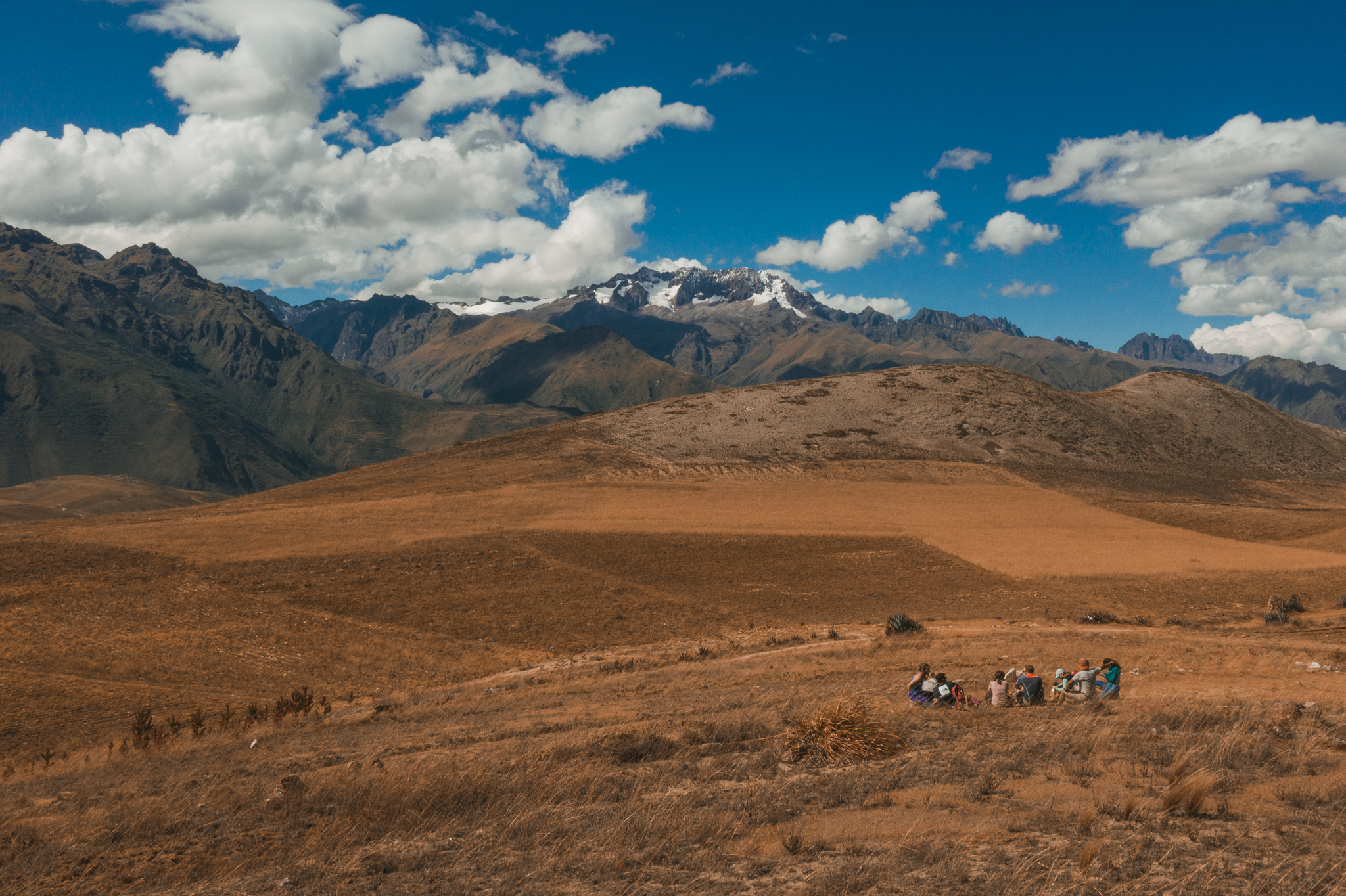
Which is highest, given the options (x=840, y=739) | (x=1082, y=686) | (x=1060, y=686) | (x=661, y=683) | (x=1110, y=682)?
(x=840, y=739)

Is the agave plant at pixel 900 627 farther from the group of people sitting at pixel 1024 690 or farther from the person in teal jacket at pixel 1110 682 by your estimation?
the person in teal jacket at pixel 1110 682

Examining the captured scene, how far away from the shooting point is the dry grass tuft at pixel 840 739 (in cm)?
1262

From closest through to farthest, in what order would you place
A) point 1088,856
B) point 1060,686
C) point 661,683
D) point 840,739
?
point 1088,856
point 840,739
point 1060,686
point 661,683

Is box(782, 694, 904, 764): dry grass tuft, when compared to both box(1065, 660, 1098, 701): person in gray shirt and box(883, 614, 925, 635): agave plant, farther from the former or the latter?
box(883, 614, 925, 635): agave plant

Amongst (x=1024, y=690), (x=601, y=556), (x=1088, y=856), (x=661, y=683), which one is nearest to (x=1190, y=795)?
(x=1088, y=856)

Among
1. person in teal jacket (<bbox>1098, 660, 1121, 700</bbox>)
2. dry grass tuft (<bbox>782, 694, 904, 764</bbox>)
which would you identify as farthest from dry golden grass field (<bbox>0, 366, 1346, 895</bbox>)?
person in teal jacket (<bbox>1098, 660, 1121, 700</bbox>)

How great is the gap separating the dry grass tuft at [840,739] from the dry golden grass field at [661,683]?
0.21 metres

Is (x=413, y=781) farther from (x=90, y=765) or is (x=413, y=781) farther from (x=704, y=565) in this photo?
(x=704, y=565)

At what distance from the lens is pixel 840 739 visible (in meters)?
12.8

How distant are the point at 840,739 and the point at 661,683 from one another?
1061cm

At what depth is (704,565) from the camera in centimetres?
4350

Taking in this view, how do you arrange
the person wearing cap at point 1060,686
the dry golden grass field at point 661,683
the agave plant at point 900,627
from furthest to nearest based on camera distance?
the agave plant at point 900,627, the person wearing cap at point 1060,686, the dry golden grass field at point 661,683

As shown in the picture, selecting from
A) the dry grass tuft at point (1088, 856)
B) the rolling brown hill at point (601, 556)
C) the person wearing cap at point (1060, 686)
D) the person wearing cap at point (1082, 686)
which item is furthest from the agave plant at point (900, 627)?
the dry grass tuft at point (1088, 856)

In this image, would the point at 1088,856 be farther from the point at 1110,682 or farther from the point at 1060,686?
the point at 1060,686
